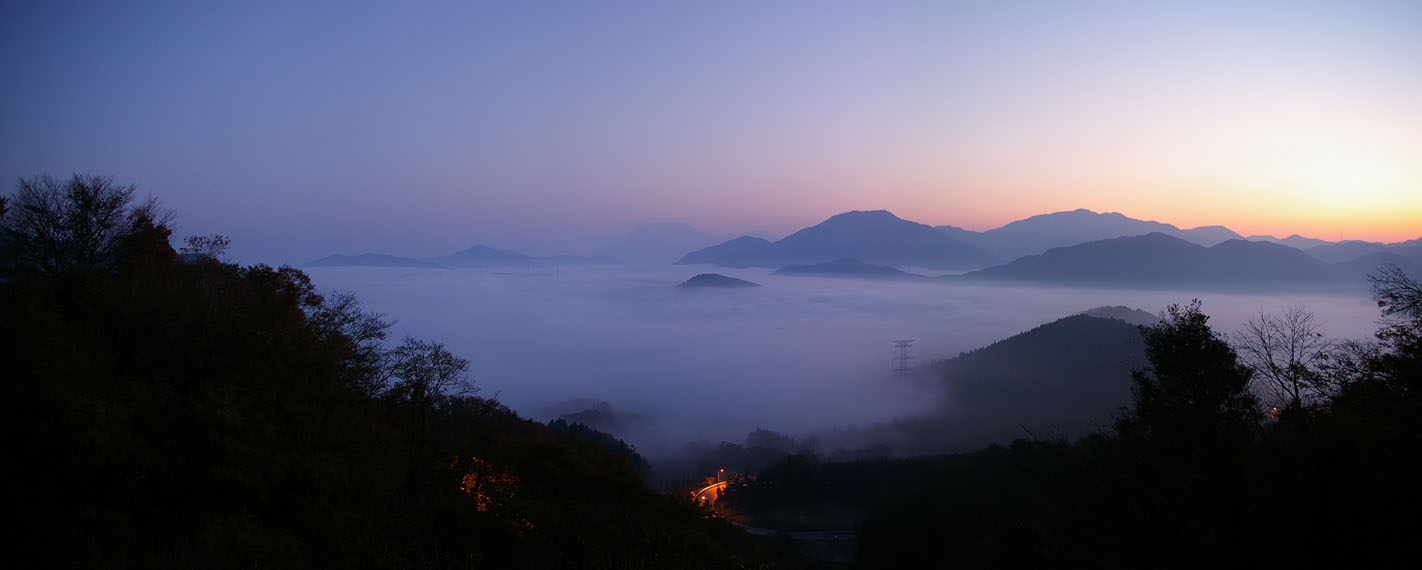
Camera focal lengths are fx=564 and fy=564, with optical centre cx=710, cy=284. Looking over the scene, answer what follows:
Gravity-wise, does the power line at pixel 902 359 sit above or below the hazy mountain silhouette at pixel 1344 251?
below

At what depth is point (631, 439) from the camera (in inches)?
3137

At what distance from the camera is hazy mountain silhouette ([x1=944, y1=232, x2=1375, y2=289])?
11469 centimetres

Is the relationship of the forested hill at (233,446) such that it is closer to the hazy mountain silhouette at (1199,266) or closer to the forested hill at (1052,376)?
the forested hill at (1052,376)

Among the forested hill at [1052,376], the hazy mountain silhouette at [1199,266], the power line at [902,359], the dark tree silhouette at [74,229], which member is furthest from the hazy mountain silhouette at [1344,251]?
the dark tree silhouette at [74,229]

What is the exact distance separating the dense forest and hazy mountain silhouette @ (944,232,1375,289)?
366ft

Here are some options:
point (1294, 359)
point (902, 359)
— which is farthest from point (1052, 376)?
point (1294, 359)

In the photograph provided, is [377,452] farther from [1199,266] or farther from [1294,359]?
[1199,266]

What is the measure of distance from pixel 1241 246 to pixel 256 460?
197 meters

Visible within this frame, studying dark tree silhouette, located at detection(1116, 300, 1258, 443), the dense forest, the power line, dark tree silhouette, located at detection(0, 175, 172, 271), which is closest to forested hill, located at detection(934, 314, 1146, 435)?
the power line

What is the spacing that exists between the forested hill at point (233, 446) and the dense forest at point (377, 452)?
0.04 m

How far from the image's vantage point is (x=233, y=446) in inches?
328

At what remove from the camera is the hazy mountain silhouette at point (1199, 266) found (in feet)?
376

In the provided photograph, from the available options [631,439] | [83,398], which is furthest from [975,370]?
[83,398]

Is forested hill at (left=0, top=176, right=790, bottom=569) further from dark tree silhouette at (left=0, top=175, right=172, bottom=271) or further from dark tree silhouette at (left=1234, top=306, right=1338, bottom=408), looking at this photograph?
dark tree silhouette at (left=1234, top=306, right=1338, bottom=408)
